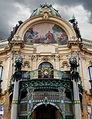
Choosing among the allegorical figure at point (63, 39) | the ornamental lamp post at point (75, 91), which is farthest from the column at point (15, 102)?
the allegorical figure at point (63, 39)

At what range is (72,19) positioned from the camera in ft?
83.7

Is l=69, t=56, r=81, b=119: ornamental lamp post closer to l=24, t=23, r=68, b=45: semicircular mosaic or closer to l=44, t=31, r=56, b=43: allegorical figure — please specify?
l=24, t=23, r=68, b=45: semicircular mosaic

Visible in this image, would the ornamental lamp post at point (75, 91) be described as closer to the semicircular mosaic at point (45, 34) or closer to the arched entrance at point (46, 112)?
the arched entrance at point (46, 112)

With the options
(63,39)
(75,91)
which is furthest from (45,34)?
(75,91)

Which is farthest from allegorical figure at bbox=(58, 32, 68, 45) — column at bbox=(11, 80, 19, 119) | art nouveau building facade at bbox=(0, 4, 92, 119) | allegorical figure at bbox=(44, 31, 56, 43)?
column at bbox=(11, 80, 19, 119)

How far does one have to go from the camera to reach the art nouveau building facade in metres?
14.7

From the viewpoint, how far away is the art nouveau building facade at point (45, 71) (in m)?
14.7

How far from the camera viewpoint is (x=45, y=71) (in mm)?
17531

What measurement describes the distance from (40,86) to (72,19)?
13497 millimetres

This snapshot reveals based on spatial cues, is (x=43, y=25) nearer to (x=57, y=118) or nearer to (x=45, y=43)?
(x=45, y=43)

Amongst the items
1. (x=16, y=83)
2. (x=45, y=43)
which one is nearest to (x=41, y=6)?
(x=45, y=43)

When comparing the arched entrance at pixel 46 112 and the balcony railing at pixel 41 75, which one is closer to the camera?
the balcony railing at pixel 41 75

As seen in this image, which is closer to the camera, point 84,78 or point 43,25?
point 84,78

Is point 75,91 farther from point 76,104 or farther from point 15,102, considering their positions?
point 15,102
